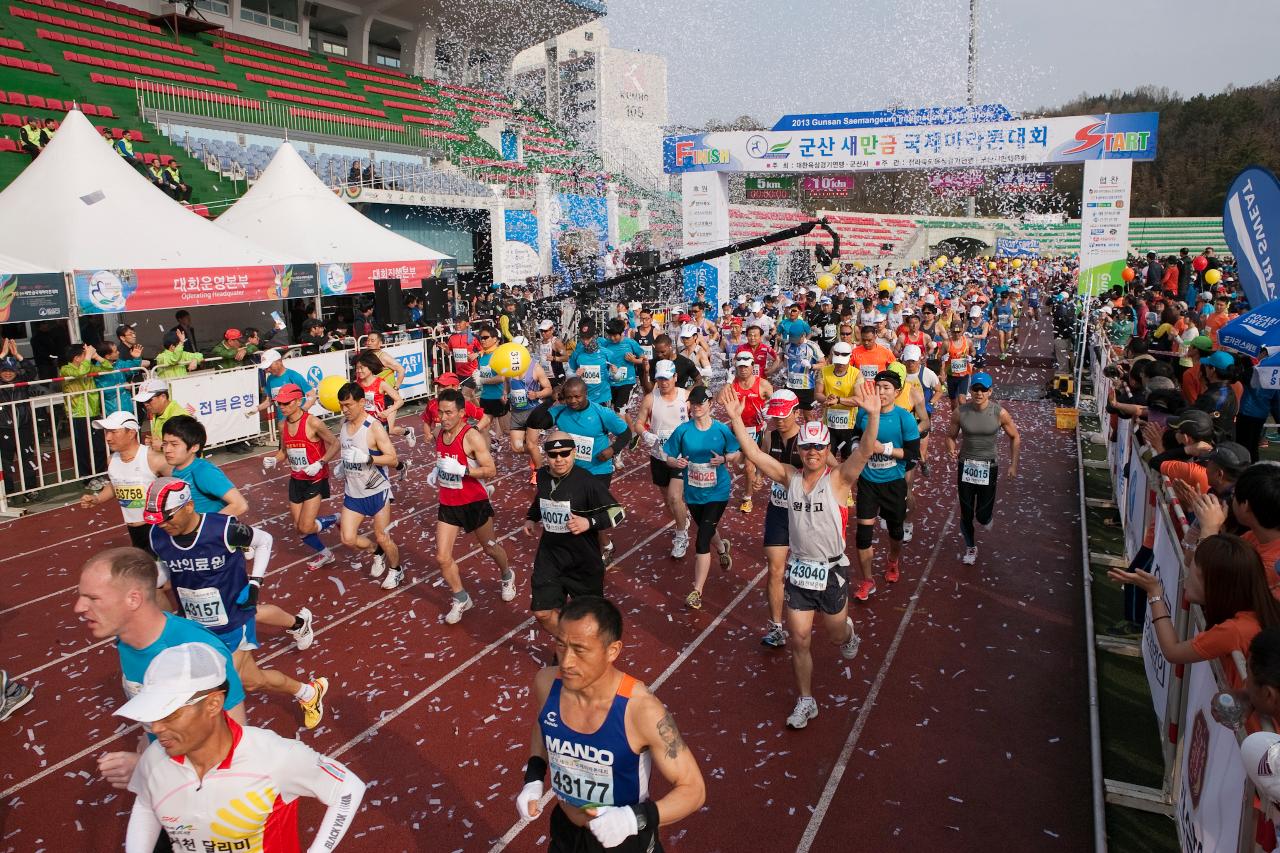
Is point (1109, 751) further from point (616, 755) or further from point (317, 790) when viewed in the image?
point (317, 790)

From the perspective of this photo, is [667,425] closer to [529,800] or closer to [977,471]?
[977,471]

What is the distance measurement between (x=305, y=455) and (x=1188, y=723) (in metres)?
7.25

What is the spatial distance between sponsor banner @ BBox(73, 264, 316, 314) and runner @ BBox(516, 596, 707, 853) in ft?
42.9

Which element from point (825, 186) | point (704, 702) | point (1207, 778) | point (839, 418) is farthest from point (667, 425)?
point (825, 186)

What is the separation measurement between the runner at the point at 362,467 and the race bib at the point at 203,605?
2803 mm

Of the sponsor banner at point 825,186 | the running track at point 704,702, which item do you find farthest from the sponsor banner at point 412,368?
the sponsor banner at point 825,186

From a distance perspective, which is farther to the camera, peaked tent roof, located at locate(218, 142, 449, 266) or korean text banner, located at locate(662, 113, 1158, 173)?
korean text banner, located at locate(662, 113, 1158, 173)

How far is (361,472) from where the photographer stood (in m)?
7.81

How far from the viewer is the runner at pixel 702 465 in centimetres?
746

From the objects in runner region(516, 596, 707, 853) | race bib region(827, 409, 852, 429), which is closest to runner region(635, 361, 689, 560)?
race bib region(827, 409, 852, 429)

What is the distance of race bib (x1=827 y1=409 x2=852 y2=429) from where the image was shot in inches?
374

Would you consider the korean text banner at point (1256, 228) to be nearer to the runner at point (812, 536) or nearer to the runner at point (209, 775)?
the runner at point (812, 536)

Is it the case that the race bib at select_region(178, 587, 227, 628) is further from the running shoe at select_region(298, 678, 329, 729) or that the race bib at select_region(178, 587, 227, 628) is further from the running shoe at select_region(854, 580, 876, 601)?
the running shoe at select_region(854, 580, 876, 601)

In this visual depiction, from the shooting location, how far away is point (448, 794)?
5012 mm
